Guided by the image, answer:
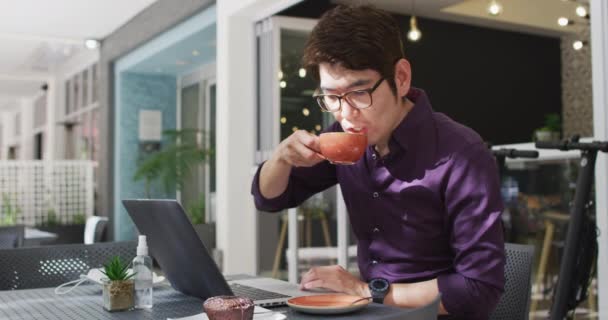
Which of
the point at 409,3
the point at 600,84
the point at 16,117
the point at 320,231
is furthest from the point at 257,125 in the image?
the point at 16,117

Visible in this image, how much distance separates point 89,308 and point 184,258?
10.8 inches

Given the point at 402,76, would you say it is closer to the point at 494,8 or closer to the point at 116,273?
the point at 116,273

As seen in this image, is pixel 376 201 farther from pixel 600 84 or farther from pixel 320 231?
pixel 320 231

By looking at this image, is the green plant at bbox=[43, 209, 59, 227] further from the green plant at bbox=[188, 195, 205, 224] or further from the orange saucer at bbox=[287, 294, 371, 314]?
the orange saucer at bbox=[287, 294, 371, 314]

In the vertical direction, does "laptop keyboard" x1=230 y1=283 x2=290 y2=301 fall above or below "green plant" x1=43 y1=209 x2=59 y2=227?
above

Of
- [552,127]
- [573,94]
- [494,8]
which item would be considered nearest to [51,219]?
[494,8]

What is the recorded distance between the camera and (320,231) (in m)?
4.94

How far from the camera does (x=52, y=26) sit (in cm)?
786

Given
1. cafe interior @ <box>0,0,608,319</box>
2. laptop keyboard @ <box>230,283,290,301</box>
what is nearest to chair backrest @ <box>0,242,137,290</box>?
cafe interior @ <box>0,0,608,319</box>

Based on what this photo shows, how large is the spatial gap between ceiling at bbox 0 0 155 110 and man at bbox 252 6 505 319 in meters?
5.62

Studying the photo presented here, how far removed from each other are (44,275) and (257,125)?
10.6 ft

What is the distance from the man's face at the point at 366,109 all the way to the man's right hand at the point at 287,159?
108mm

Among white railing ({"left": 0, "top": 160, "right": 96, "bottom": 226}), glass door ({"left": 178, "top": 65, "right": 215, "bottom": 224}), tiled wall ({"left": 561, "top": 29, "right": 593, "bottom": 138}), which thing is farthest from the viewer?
white railing ({"left": 0, "top": 160, "right": 96, "bottom": 226})

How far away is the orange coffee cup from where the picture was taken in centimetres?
153
